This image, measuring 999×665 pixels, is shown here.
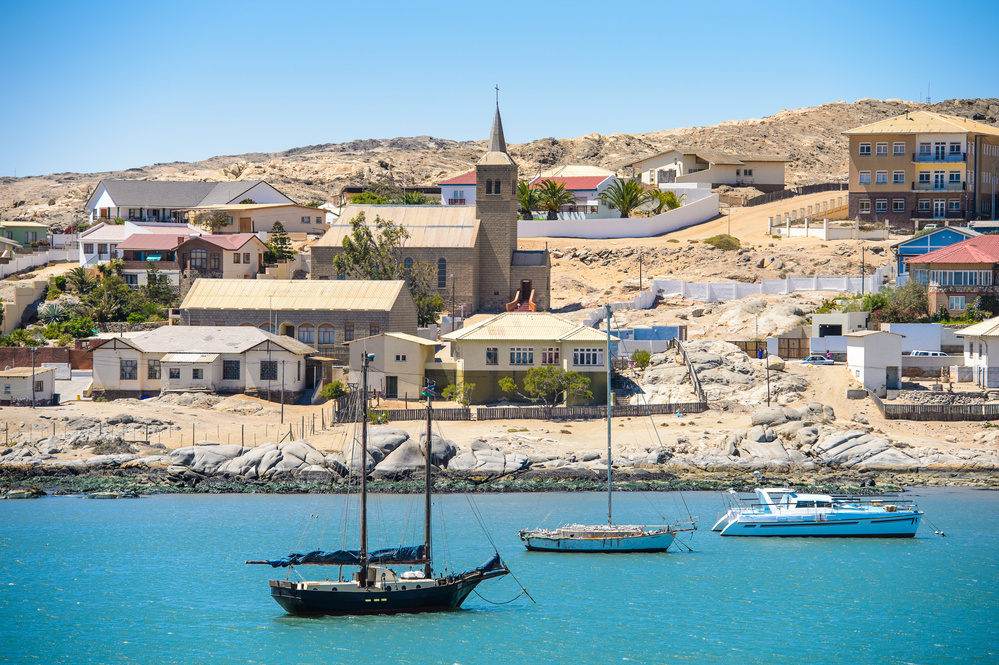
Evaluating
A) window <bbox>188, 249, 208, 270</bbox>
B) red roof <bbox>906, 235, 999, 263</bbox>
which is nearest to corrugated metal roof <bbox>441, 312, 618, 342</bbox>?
red roof <bbox>906, 235, 999, 263</bbox>

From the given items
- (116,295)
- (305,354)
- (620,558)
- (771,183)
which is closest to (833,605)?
(620,558)

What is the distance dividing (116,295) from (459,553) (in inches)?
1833

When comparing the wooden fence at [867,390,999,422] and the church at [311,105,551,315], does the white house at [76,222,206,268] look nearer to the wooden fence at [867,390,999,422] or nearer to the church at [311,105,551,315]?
the church at [311,105,551,315]

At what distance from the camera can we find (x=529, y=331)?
68500 millimetres

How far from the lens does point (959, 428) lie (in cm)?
6066

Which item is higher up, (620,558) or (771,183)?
(771,183)

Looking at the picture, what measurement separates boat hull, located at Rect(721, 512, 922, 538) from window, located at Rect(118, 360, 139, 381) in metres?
35.8

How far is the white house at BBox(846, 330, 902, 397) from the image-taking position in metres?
64.5

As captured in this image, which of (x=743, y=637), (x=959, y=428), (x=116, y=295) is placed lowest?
(x=743, y=637)

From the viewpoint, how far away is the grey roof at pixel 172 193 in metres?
110

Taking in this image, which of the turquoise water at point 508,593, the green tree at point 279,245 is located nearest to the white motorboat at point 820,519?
the turquoise water at point 508,593

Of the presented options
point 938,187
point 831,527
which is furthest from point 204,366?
point 938,187

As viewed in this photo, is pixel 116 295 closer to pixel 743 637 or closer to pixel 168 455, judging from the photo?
pixel 168 455

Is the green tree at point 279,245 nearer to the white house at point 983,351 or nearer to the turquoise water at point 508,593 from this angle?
the turquoise water at point 508,593
